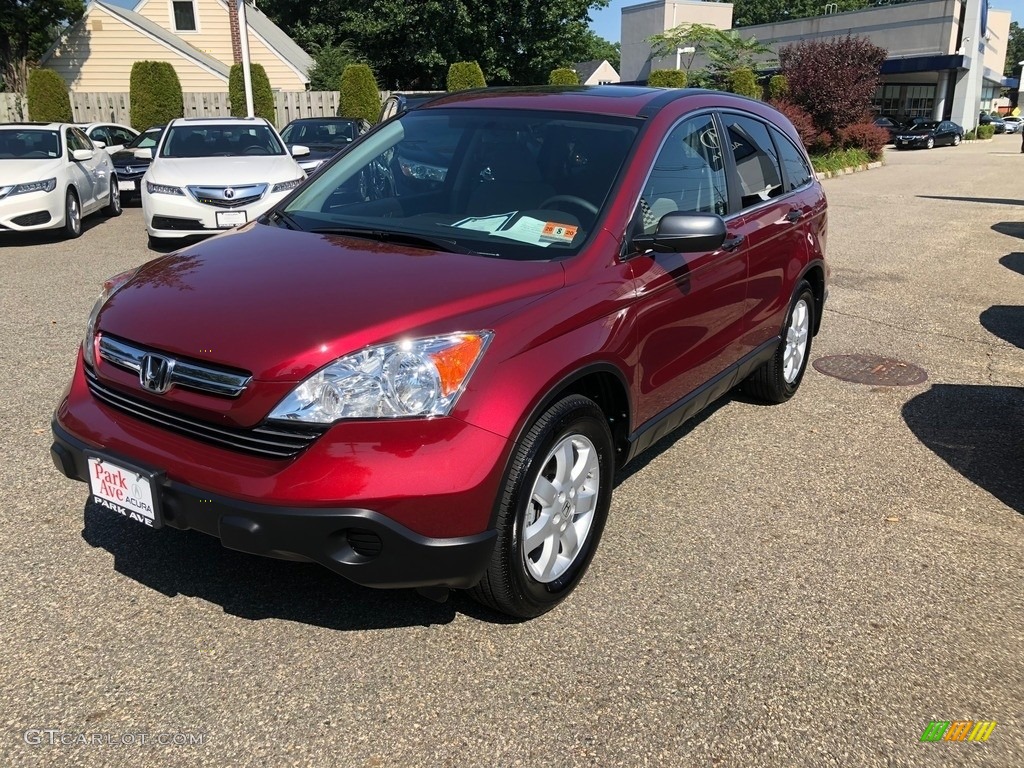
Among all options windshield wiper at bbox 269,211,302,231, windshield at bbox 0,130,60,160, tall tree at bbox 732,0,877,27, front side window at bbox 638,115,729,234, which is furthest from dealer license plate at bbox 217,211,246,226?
tall tree at bbox 732,0,877,27

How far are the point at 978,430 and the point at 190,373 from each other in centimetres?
459

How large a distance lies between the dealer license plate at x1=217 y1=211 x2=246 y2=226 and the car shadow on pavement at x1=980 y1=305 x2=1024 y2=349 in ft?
25.6

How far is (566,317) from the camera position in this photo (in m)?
3.06

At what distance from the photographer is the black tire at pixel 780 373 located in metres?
5.32

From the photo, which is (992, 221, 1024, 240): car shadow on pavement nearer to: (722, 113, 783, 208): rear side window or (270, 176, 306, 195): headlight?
(722, 113, 783, 208): rear side window

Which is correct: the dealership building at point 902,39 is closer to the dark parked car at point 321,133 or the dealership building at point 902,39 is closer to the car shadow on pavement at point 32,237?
the dark parked car at point 321,133

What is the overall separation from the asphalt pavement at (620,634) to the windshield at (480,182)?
139 centimetres

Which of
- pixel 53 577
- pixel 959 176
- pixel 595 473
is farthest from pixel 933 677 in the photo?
pixel 959 176

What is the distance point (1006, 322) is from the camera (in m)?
7.83

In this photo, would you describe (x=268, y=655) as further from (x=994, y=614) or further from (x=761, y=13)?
(x=761, y=13)

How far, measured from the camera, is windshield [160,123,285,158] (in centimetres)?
1141

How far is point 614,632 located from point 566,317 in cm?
115

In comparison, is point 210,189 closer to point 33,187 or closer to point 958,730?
point 33,187

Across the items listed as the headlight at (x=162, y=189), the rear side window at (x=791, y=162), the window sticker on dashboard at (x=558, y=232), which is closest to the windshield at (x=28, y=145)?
the headlight at (x=162, y=189)
